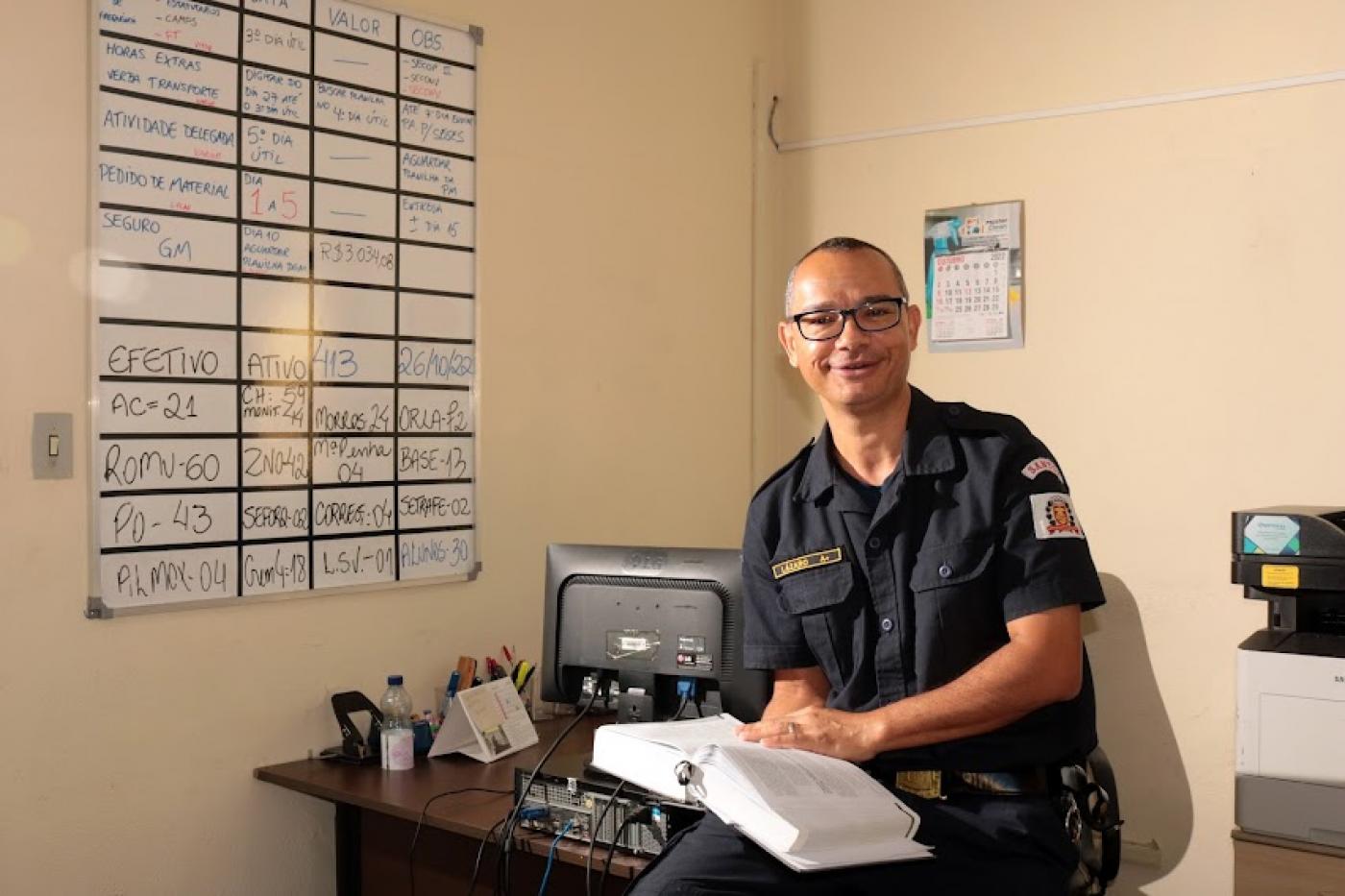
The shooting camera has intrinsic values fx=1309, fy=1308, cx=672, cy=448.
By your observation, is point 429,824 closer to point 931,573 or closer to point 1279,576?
point 931,573

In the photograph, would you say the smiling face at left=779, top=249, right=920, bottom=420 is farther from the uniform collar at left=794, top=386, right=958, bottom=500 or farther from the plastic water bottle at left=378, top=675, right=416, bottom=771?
the plastic water bottle at left=378, top=675, right=416, bottom=771

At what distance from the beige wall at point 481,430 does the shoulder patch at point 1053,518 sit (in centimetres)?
154

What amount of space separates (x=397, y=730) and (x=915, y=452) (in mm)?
1304

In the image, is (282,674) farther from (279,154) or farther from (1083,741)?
(1083,741)

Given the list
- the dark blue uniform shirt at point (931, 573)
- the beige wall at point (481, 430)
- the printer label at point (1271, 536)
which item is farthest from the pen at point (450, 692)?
the printer label at point (1271, 536)

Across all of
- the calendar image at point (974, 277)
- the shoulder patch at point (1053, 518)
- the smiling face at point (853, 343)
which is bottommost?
the shoulder patch at point (1053, 518)

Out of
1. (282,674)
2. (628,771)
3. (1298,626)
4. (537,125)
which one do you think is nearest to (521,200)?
(537,125)

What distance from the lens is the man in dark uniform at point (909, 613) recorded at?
74.9 inches

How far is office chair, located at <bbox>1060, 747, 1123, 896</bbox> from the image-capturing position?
203cm

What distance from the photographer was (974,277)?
356cm

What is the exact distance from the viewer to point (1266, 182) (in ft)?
10.3

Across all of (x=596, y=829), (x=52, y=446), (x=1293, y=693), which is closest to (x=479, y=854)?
(x=596, y=829)

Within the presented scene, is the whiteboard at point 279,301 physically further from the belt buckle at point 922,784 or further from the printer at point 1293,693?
the printer at point 1293,693

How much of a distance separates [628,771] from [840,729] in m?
0.32
